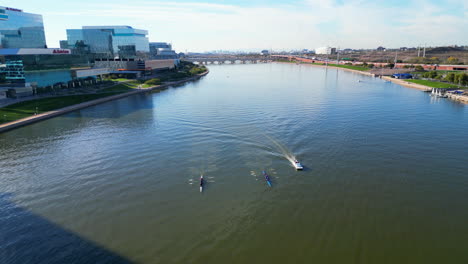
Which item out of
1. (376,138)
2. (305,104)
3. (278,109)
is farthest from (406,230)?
(305,104)

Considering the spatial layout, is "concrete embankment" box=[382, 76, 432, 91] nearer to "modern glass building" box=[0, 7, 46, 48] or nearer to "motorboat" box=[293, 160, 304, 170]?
"motorboat" box=[293, 160, 304, 170]

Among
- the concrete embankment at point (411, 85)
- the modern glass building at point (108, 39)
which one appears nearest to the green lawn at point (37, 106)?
the modern glass building at point (108, 39)

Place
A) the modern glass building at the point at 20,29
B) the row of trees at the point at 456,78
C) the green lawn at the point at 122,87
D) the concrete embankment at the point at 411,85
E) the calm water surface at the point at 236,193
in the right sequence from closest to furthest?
the calm water surface at the point at 236,193 → the modern glass building at the point at 20,29 → the green lawn at the point at 122,87 → the row of trees at the point at 456,78 → the concrete embankment at the point at 411,85

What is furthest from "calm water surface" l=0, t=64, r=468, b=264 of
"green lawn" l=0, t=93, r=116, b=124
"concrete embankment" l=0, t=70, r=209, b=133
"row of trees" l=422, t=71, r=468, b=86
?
"row of trees" l=422, t=71, r=468, b=86

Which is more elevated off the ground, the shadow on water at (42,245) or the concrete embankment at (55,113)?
the concrete embankment at (55,113)

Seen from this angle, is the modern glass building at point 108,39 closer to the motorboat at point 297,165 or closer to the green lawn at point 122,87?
the green lawn at point 122,87

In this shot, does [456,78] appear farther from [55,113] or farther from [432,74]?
[55,113]

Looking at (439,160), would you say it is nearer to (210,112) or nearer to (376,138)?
(376,138)
